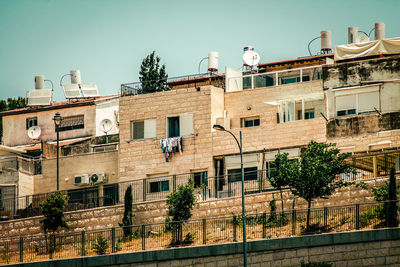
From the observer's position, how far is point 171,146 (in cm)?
5422

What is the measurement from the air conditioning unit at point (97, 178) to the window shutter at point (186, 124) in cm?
582

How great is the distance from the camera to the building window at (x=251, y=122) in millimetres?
54875

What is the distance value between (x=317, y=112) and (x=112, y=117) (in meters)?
17.0

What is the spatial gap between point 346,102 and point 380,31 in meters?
8.00

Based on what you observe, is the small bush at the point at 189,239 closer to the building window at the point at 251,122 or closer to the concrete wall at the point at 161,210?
the concrete wall at the point at 161,210

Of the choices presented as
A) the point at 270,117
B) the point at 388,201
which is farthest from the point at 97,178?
the point at 388,201

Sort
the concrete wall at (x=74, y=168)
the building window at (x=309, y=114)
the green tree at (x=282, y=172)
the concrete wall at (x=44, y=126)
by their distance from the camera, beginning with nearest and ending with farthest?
1. the green tree at (x=282, y=172)
2. the building window at (x=309, y=114)
3. the concrete wall at (x=74, y=168)
4. the concrete wall at (x=44, y=126)

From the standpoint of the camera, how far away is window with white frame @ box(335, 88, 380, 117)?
49.8m

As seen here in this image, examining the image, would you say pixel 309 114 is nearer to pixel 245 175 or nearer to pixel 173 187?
pixel 245 175

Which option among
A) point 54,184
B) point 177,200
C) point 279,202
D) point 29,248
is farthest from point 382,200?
point 54,184

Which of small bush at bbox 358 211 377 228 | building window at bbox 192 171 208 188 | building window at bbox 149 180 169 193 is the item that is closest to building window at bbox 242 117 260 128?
building window at bbox 192 171 208 188

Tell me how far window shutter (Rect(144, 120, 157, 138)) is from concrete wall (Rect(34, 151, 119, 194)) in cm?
262

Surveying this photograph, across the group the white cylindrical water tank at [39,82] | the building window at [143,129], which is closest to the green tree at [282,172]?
the building window at [143,129]

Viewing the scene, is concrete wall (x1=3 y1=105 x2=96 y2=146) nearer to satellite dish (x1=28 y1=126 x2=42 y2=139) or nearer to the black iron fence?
satellite dish (x1=28 y1=126 x2=42 y2=139)
